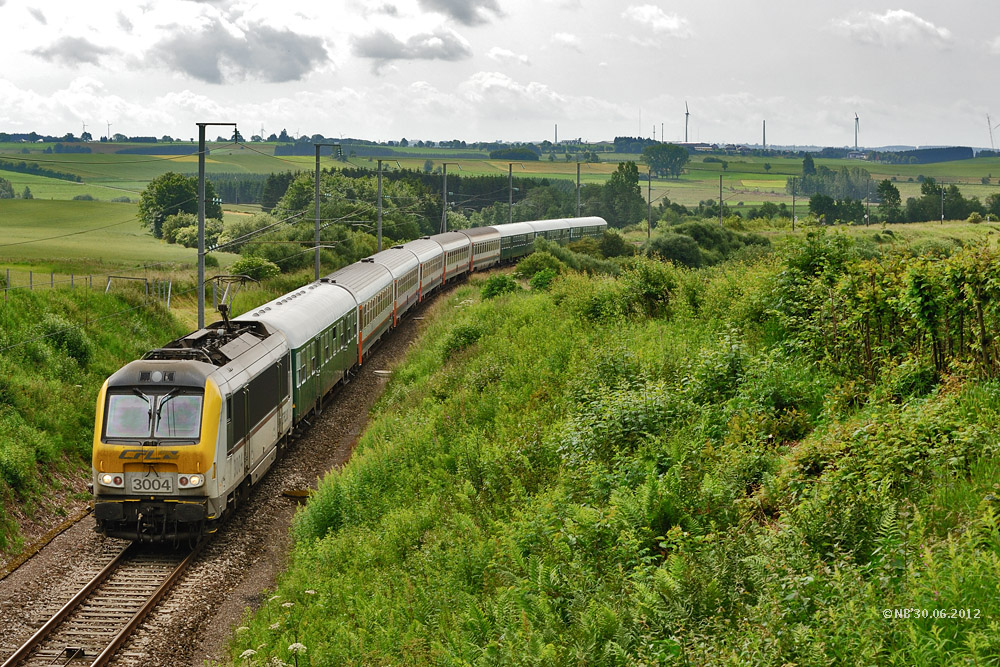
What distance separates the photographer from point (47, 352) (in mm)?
27172

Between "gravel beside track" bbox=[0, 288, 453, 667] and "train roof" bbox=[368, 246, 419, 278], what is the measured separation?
16.7 meters

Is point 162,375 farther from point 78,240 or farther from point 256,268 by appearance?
point 78,240

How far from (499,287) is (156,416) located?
981 inches

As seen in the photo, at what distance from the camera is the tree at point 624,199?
133m

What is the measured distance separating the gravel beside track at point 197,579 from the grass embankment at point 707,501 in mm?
746

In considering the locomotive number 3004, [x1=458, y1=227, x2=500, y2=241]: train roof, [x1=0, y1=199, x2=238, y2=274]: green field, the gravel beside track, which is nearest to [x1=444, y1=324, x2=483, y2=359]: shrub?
the gravel beside track

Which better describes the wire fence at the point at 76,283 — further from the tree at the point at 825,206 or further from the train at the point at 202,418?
the tree at the point at 825,206

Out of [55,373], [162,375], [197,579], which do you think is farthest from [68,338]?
[197,579]

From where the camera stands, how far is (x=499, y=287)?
1574 inches

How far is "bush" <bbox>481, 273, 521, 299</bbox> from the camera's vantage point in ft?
130

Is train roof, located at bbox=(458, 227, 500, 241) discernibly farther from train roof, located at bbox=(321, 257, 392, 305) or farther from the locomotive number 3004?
the locomotive number 3004

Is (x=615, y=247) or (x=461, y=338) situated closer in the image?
(x=461, y=338)

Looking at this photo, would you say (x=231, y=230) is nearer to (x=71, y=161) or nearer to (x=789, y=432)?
(x=789, y=432)

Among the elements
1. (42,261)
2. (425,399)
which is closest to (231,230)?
(42,261)
